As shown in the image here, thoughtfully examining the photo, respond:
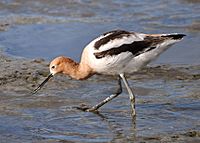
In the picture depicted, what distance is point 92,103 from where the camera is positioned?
9375 mm

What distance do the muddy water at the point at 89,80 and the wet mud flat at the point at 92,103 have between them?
0.03 ft

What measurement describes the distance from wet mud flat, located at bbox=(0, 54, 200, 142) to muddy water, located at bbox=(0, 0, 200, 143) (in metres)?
0.01

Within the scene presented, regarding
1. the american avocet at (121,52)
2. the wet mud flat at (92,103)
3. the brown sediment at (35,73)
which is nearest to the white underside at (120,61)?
the american avocet at (121,52)

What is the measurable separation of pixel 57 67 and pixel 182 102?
5.03ft

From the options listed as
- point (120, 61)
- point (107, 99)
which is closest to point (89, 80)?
point (107, 99)

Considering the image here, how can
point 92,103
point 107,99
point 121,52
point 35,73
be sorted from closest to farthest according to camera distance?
point 121,52 < point 107,99 < point 92,103 < point 35,73

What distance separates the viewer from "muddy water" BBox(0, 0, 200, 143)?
8.18 m

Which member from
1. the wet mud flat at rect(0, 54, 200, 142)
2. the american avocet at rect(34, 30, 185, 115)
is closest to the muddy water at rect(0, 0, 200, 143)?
the wet mud flat at rect(0, 54, 200, 142)

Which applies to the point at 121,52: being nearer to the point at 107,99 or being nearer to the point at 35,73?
the point at 107,99

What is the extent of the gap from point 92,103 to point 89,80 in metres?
0.88

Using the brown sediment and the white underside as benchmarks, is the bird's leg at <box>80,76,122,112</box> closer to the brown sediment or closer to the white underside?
the white underside

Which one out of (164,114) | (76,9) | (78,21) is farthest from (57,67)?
(76,9)

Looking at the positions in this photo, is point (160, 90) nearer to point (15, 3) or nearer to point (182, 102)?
point (182, 102)

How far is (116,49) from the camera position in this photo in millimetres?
8781
